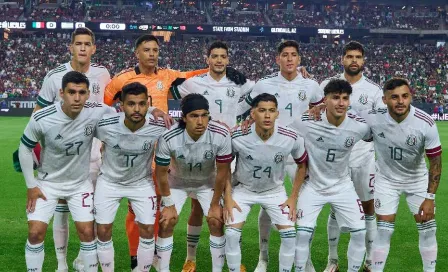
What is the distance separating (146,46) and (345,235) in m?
4.18

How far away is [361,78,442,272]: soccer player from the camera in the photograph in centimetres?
594

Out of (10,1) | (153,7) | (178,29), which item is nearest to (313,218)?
(178,29)

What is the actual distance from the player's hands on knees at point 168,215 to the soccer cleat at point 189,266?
2.98 ft

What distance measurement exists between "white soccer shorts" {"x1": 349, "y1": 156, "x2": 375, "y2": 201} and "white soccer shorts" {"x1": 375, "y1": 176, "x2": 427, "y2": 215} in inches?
28.2

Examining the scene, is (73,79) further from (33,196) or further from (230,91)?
(230,91)

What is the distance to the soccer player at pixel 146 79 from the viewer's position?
671cm

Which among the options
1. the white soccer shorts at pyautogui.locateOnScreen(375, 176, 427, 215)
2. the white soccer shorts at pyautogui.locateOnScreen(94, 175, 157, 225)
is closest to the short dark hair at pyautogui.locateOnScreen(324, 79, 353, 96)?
the white soccer shorts at pyautogui.locateOnScreen(375, 176, 427, 215)

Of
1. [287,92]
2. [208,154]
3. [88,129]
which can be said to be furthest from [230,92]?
[88,129]

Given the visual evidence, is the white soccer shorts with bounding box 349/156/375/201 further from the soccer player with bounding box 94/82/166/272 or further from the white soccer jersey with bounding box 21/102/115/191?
the white soccer jersey with bounding box 21/102/115/191

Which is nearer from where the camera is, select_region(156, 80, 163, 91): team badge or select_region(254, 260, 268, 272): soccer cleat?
select_region(254, 260, 268, 272): soccer cleat

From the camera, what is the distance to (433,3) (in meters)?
Answer: 56.0

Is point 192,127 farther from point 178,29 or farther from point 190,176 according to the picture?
point 178,29

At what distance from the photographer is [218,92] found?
6.89 m

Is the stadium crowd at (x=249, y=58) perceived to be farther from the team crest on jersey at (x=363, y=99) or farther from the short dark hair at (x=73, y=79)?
the short dark hair at (x=73, y=79)
